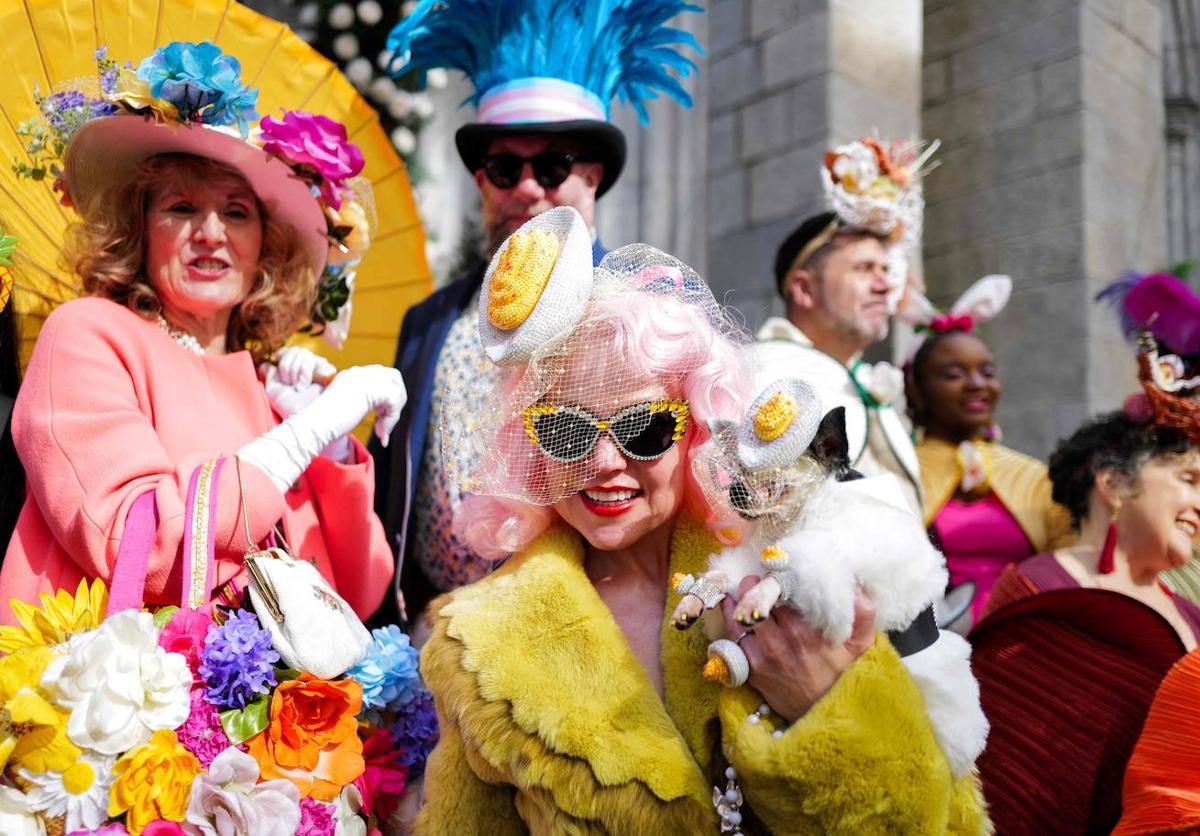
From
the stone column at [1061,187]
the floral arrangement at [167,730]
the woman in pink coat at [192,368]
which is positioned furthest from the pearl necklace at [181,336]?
the stone column at [1061,187]

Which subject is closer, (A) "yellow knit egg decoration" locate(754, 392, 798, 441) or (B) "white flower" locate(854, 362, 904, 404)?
(A) "yellow knit egg decoration" locate(754, 392, 798, 441)

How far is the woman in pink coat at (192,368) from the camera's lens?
2.07 metres

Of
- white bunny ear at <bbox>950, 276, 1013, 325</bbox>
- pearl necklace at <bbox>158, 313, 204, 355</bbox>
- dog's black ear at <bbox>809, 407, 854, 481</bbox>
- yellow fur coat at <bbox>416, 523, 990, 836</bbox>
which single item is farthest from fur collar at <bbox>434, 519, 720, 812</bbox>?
white bunny ear at <bbox>950, 276, 1013, 325</bbox>

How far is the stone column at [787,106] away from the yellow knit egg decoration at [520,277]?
311 cm

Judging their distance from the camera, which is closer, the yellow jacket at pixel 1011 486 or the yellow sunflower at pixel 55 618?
the yellow sunflower at pixel 55 618

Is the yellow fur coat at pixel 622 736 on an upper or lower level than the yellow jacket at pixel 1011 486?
lower

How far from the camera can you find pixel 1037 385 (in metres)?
5.66

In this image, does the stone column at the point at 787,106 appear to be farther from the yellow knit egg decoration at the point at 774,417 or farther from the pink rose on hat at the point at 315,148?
the yellow knit egg decoration at the point at 774,417

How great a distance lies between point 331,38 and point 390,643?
14.2 feet

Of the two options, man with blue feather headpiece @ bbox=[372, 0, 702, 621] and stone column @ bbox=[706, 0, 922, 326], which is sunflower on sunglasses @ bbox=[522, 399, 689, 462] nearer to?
man with blue feather headpiece @ bbox=[372, 0, 702, 621]

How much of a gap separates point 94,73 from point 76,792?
5.92 feet

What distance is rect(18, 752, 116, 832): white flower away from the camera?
1771 mm

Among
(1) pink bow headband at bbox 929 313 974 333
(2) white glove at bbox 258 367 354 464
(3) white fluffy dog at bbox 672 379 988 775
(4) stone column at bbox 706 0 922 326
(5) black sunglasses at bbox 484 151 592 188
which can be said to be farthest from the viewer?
(4) stone column at bbox 706 0 922 326

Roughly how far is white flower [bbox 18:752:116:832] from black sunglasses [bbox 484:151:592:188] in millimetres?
2066
